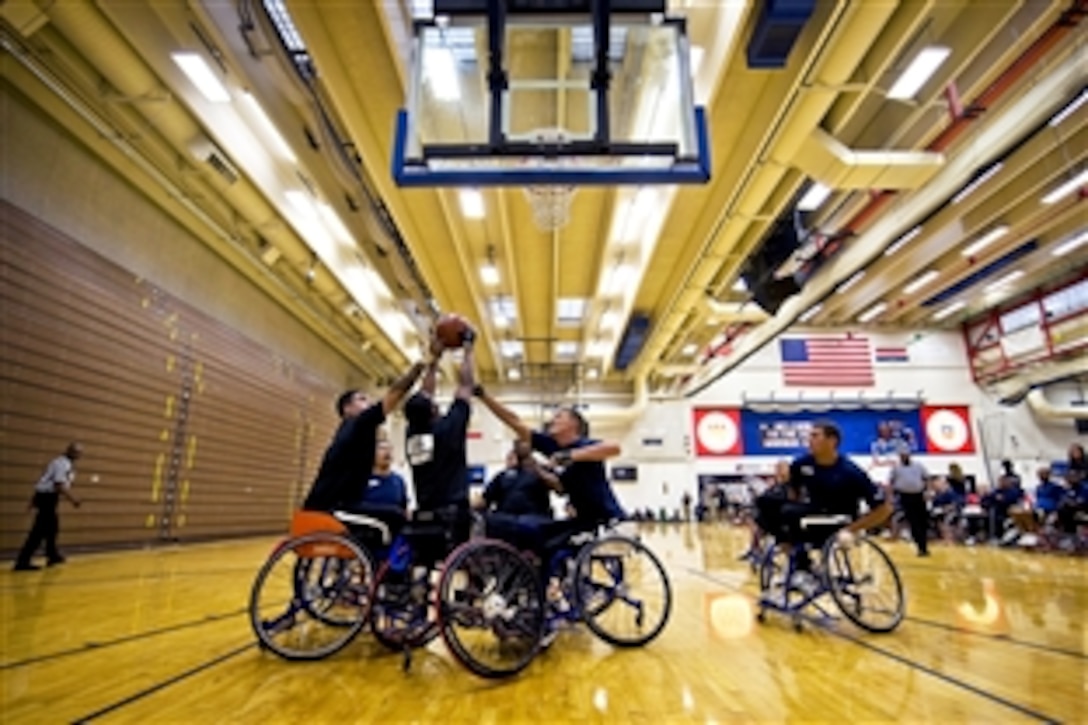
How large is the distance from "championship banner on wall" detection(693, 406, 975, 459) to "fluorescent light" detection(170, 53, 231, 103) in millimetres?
15156

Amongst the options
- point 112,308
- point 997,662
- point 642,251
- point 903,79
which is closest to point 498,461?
point 642,251

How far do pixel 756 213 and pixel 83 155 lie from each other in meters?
7.70

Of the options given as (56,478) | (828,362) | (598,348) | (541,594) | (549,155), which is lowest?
(541,594)

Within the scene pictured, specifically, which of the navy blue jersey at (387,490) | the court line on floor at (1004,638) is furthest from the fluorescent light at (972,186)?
the navy blue jersey at (387,490)

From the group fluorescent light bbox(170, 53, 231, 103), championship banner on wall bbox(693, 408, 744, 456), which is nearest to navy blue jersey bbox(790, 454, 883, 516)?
fluorescent light bbox(170, 53, 231, 103)

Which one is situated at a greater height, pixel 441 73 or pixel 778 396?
pixel 441 73

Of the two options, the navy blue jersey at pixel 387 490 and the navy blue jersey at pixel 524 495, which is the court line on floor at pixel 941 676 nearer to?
the navy blue jersey at pixel 524 495

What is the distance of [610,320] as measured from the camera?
40.8 ft

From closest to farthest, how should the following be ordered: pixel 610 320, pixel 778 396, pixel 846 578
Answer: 1. pixel 846 578
2. pixel 610 320
3. pixel 778 396

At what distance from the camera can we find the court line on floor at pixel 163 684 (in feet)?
5.85

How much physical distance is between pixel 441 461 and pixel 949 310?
18062mm

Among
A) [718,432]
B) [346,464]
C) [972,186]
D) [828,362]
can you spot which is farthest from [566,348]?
[346,464]

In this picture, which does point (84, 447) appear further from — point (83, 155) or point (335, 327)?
point (335, 327)

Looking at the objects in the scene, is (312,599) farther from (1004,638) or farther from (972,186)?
(972,186)
